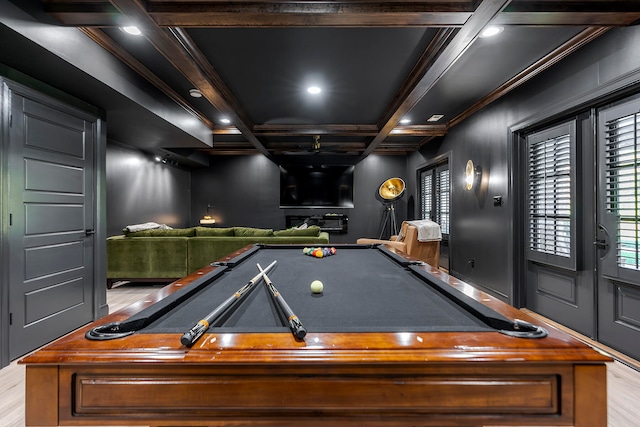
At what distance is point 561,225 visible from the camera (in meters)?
2.76

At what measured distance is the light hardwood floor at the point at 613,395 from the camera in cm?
157

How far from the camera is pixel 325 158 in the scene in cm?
737

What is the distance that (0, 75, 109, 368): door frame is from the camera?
6.96 ft

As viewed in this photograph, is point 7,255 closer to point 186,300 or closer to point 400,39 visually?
point 186,300

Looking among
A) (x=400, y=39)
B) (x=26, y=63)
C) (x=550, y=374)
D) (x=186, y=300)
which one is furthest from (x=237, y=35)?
(x=550, y=374)

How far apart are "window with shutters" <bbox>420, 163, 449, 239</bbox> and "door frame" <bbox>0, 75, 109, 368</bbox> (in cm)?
524

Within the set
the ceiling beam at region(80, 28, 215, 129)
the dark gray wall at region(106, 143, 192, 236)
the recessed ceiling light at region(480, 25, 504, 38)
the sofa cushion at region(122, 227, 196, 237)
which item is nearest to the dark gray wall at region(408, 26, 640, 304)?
the recessed ceiling light at region(480, 25, 504, 38)

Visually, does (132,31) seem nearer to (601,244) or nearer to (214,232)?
(214,232)

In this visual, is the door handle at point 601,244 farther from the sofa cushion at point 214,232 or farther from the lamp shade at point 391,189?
the lamp shade at point 391,189

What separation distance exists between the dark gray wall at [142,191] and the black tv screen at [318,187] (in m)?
2.49

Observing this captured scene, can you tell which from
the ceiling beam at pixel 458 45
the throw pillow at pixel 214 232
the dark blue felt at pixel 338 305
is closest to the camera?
the dark blue felt at pixel 338 305

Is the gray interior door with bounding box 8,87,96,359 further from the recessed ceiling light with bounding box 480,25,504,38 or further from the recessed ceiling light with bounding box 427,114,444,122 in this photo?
the recessed ceiling light with bounding box 427,114,444,122

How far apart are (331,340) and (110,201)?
17.1 ft

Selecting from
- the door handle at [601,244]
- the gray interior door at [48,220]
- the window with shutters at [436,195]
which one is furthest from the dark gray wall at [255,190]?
the door handle at [601,244]
